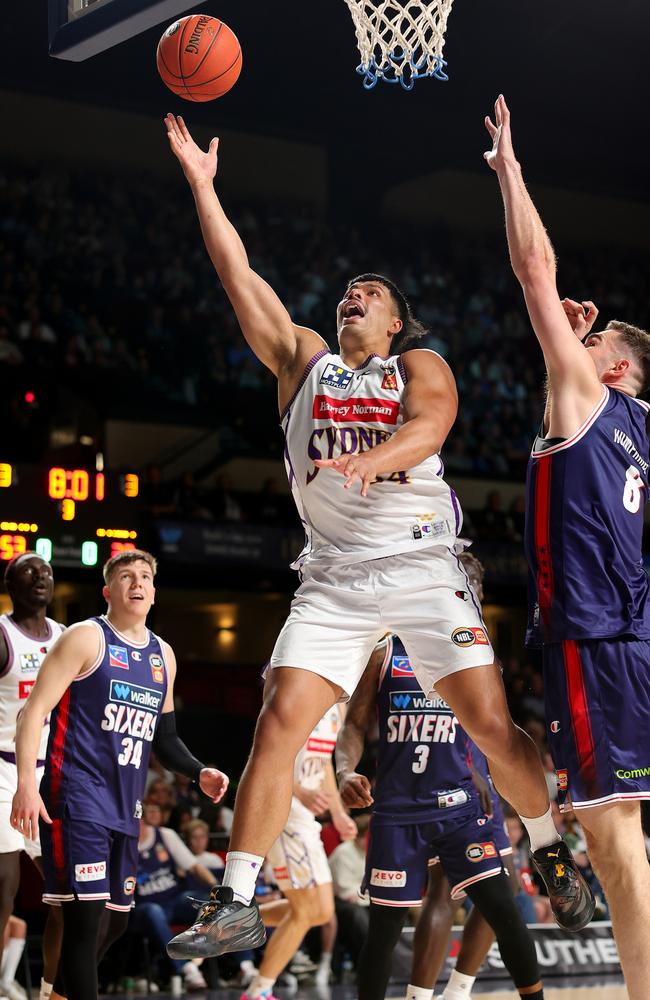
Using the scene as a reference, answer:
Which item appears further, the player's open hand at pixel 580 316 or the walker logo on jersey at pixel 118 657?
the walker logo on jersey at pixel 118 657

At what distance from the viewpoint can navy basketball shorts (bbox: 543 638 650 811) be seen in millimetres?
4086

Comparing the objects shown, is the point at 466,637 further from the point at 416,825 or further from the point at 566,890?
the point at 416,825

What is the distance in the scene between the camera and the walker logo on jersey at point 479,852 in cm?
606

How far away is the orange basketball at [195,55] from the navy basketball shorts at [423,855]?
11.8 feet

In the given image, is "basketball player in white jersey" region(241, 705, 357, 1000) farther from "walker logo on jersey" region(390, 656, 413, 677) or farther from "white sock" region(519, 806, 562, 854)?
"white sock" region(519, 806, 562, 854)

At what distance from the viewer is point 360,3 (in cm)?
577

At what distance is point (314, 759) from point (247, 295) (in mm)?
4041

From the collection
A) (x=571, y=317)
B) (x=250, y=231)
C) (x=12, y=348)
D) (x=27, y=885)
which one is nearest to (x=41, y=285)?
(x=12, y=348)

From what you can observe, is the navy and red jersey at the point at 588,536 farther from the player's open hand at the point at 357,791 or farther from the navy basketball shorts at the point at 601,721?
Result: the player's open hand at the point at 357,791

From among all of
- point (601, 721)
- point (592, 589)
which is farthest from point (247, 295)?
point (601, 721)

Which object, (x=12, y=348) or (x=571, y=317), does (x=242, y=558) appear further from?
(x=571, y=317)

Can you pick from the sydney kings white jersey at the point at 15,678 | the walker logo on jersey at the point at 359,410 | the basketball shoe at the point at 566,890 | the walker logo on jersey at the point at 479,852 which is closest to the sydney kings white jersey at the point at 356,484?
the walker logo on jersey at the point at 359,410

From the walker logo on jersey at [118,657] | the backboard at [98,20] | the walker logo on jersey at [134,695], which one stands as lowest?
the walker logo on jersey at [134,695]

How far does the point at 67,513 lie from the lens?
11469mm
